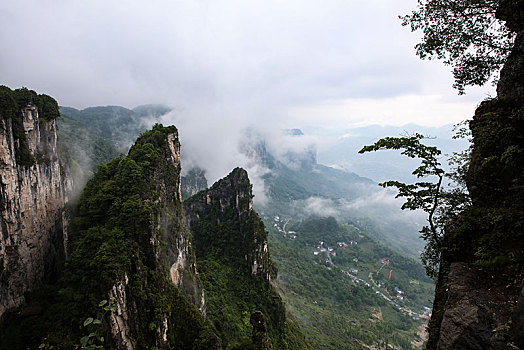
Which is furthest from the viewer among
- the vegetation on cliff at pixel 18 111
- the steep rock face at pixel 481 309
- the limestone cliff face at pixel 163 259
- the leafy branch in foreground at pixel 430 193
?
the limestone cliff face at pixel 163 259

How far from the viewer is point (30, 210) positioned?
60.2 ft

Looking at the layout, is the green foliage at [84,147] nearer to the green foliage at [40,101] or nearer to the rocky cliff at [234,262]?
the rocky cliff at [234,262]

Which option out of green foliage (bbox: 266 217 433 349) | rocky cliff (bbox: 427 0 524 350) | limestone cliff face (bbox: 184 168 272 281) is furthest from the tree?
green foliage (bbox: 266 217 433 349)

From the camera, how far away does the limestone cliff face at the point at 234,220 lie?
4403 centimetres

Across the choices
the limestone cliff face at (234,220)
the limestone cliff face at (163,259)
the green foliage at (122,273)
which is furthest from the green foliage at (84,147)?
the green foliage at (122,273)

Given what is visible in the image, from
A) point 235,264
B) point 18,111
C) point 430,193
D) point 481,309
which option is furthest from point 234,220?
point 481,309

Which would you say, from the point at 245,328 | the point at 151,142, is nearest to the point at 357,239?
the point at 245,328

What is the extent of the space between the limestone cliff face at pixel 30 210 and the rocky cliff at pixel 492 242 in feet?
69.9

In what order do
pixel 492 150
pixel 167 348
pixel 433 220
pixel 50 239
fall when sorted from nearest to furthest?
pixel 492 150 < pixel 433 220 < pixel 167 348 < pixel 50 239

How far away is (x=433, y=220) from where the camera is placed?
861 cm

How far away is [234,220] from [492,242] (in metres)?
44.3

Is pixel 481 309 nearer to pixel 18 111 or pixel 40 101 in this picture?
pixel 18 111

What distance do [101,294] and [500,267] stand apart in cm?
1853

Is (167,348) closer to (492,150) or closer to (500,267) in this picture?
(500,267)
